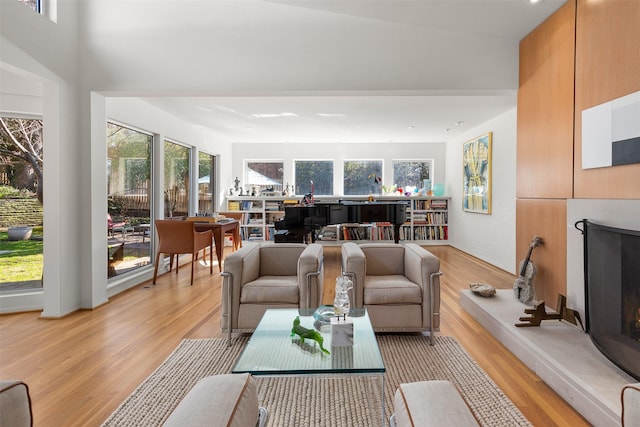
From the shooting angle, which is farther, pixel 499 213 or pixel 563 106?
pixel 499 213

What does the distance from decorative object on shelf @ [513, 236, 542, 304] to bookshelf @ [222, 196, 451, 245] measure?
479 cm

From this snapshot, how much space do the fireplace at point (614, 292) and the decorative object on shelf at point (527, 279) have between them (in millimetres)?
803

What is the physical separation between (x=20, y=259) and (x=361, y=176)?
21.3 feet

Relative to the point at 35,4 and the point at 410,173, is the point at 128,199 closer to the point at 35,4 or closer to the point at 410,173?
the point at 35,4

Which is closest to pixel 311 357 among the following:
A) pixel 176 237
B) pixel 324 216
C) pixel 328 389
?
pixel 328 389

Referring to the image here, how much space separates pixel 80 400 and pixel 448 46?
418 centimetres

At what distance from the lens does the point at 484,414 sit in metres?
1.93

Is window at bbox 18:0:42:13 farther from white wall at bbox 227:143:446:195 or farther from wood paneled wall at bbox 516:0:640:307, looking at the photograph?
white wall at bbox 227:143:446:195

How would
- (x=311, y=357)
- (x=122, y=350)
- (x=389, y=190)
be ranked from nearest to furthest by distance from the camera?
(x=311, y=357), (x=122, y=350), (x=389, y=190)

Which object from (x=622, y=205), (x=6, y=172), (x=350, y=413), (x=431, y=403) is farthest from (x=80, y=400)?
(x=622, y=205)

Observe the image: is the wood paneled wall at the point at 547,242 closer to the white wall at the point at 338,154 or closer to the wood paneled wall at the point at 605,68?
the wood paneled wall at the point at 605,68

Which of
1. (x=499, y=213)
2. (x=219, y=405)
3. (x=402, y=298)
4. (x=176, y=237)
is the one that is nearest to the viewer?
(x=219, y=405)

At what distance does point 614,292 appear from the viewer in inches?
84.7

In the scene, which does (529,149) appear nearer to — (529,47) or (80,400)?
(529,47)
